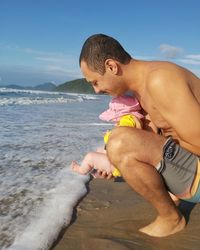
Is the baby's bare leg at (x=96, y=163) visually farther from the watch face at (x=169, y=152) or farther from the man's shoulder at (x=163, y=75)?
the man's shoulder at (x=163, y=75)

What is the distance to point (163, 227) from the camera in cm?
275

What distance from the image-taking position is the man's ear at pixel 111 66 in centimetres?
278

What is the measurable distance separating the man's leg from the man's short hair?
1.49 ft

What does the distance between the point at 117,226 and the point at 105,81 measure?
3.27 feet

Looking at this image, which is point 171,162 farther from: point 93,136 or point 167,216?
point 93,136

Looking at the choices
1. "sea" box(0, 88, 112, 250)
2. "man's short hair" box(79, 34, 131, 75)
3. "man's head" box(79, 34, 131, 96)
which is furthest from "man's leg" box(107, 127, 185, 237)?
"sea" box(0, 88, 112, 250)

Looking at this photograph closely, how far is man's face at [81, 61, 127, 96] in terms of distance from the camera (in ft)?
9.25

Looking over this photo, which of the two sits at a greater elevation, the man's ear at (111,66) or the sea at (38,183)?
the man's ear at (111,66)

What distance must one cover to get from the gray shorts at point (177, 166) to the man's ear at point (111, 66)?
1.93 feet

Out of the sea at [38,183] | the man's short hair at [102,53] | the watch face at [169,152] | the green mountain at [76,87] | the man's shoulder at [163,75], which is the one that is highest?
the man's short hair at [102,53]

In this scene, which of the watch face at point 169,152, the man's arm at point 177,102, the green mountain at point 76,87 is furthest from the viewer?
the green mountain at point 76,87

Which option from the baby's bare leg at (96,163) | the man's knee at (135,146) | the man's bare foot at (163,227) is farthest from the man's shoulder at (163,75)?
the baby's bare leg at (96,163)

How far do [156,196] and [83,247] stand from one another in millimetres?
569

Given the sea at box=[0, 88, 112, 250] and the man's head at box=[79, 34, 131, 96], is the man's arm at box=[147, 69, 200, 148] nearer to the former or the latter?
the man's head at box=[79, 34, 131, 96]
